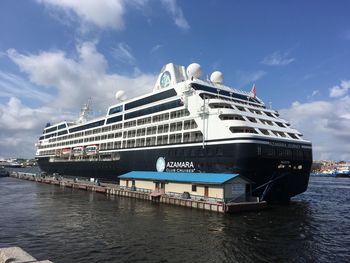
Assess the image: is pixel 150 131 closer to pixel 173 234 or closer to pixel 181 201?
pixel 181 201

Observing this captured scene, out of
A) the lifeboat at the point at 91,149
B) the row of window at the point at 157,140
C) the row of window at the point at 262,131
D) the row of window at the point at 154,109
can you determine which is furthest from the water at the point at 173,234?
the lifeboat at the point at 91,149

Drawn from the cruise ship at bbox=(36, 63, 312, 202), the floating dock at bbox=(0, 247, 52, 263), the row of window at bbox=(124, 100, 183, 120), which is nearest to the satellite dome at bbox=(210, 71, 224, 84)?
the cruise ship at bbox=(36, 63, 312, 202)

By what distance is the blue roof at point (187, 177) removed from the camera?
40.0 m

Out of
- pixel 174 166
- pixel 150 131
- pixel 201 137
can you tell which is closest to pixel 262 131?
pixel 201 137

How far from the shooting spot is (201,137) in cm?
4684

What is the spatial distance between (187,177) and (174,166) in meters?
5.66

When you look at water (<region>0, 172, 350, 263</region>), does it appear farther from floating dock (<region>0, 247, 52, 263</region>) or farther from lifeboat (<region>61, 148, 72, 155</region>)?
lifeboat (<region>61, 148, 72, 155</region>)

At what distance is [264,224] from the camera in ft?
108

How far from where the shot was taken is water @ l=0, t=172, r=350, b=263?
74.1ft

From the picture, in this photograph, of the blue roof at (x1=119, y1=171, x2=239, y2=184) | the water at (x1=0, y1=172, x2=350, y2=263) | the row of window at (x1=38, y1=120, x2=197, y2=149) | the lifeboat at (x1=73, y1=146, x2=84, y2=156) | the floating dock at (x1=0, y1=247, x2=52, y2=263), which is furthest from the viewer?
the lifeboat at (x1=73, y1=146, x2=84, y2=156)

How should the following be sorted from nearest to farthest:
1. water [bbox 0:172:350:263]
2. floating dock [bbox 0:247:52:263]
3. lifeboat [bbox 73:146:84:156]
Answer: floating dock [bbox 0:247:52:263], water [bbox 0:172:350:263], lifeboat [bbox 73:146:84:156]

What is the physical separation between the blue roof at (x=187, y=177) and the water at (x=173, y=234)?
12.9ft

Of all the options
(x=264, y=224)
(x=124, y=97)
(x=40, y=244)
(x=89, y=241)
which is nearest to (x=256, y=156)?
(x=264, y=224)

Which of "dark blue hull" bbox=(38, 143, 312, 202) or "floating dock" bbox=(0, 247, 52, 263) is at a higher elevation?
"dark blue hull" bbox=(38, 143, 312, 202)
